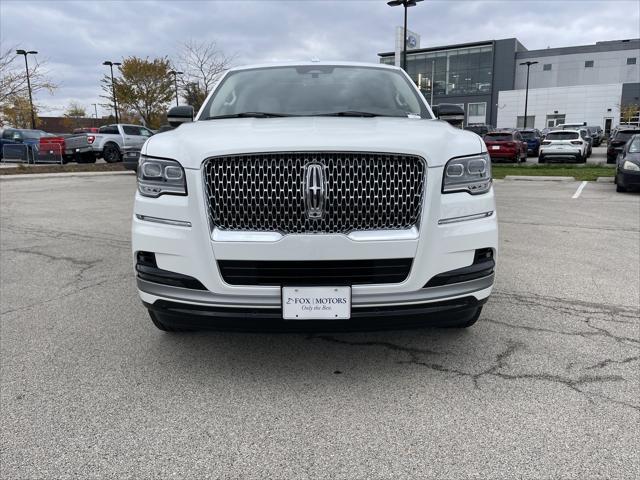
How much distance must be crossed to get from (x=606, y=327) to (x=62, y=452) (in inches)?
143

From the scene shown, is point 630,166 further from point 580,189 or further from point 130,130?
point 130,130

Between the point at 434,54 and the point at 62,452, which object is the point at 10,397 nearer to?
the point at 62,452

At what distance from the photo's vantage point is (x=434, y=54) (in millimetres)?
79312

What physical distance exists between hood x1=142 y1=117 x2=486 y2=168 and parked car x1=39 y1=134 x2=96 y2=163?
2270 cm

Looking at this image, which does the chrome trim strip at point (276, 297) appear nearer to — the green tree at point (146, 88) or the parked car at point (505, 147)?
the parked car at point (505, 147)

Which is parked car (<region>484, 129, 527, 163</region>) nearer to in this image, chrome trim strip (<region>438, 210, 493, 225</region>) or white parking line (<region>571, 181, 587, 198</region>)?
white parking line (<region>571, 181, 587, 198</region>)

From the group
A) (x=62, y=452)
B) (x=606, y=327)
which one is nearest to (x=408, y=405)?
(x=62, y=452)

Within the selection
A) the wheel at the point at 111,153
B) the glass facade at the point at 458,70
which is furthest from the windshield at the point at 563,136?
the glass facade at the point at 458,70

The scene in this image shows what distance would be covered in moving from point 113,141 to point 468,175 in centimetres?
2340

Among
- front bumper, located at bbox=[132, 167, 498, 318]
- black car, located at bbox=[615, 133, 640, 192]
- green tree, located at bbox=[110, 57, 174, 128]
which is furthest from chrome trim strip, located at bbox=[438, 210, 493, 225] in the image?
green tree, located at bbox=[110, 57, 174, 128]

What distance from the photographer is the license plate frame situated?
2.68m

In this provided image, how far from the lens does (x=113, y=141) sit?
927 inches

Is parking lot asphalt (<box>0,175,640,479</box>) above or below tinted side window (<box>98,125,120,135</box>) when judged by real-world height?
below

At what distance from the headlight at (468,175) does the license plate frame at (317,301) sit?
0.80m
